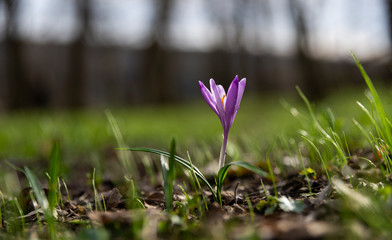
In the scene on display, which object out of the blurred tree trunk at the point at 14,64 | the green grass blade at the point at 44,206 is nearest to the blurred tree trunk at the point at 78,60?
the blurred tree trunk at the point at 14,64

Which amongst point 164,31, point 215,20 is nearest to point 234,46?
point 215,20

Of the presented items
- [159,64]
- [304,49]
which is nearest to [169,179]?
[304,49]

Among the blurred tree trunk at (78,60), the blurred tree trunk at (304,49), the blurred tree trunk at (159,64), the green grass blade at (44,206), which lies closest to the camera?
the green grass blade at (44,206)

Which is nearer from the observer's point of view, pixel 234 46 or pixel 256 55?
pixel 234 46

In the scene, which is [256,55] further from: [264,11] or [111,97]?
[111,97]

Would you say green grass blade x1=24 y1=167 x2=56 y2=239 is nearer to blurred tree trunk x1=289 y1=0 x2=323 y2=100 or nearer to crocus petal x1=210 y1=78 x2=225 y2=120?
crocus petal x1=210 y1=78 x2=225 y2=120

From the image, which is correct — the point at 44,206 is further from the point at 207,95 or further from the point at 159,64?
the point at 159,64

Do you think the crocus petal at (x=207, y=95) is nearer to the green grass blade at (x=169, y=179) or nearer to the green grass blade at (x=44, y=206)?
the green grass blade at (x=169, y=179)
